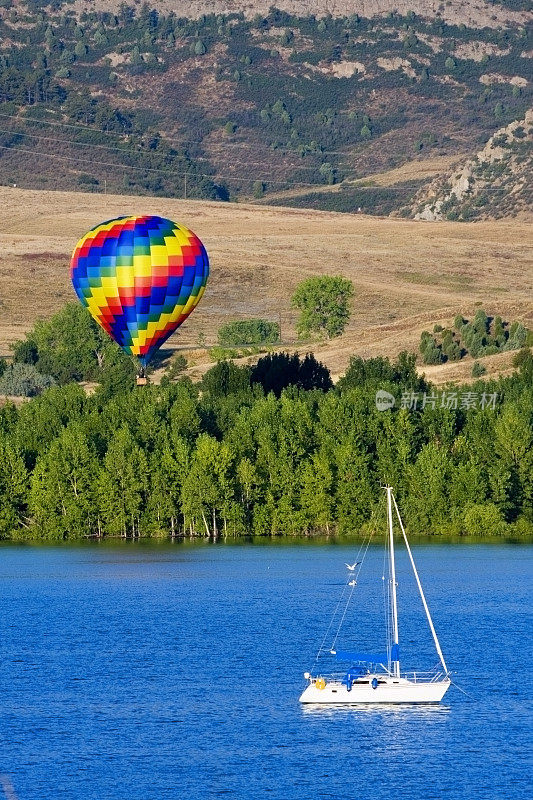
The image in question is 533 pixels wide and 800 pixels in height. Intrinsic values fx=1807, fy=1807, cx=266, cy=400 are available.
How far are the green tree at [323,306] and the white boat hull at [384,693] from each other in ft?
396

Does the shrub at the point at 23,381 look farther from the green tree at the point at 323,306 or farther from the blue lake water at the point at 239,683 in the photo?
the blue lake water at the point at 239,683

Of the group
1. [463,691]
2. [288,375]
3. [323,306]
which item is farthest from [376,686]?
[323,306]

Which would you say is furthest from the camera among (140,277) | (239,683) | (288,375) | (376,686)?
(288,375)

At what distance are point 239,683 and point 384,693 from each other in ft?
21.7

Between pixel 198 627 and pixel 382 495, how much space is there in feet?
113

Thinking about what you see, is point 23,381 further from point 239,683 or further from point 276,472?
point 239,683

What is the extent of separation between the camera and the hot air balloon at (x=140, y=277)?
11025 centimetres

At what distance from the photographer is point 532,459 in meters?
104

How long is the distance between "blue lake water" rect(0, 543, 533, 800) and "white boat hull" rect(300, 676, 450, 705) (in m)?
0.42

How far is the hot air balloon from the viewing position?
362ft

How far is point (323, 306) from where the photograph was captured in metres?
178

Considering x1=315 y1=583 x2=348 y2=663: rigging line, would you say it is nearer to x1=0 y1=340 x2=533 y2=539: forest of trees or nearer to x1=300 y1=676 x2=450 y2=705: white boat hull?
x1=300 y1=676 x2=450 y2=705: white boat hull

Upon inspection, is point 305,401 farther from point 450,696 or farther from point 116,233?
point 450,696

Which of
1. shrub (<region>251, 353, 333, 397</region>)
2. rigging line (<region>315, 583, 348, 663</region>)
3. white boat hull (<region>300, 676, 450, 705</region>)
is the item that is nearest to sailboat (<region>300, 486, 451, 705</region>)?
white boat hull (<region>300, 676, 450, 705</region>)
